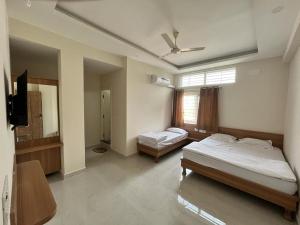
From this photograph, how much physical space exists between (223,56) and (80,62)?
3.56 metres

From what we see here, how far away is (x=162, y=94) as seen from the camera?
4.88 metres

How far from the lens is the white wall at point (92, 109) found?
15.1 ft

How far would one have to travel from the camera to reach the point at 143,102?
4199 millimetres

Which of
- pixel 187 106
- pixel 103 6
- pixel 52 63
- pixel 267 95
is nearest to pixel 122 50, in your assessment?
pixel 103 6

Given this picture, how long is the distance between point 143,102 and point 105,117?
5.52 feet

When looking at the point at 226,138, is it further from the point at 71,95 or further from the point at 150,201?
the point at 71,95

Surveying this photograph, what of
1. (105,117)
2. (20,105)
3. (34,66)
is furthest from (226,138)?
(34,66)

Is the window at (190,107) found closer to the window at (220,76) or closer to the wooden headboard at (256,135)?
the window at (220,76)

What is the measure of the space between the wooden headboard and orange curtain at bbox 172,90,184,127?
4.58 ft

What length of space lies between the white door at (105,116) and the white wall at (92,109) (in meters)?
0.13

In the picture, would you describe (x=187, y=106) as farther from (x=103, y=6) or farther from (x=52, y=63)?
(x=52, y=63)

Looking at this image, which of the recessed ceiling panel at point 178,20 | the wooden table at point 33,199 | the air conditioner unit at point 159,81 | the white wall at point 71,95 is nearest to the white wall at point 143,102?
the air conditioner unit at point 159,81

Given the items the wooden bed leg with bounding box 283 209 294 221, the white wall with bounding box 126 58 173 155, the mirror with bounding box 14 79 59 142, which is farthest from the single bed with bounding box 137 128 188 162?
the wooden bed leg with bounding box 283 209 294 221

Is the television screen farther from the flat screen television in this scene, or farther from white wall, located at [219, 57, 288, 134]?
white wall, located at [219, 57, 288, 134]
